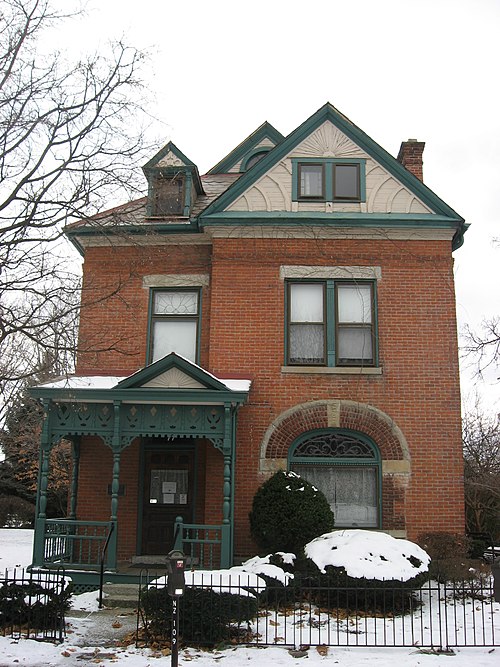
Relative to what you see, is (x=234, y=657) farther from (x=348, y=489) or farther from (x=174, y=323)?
(x=174, y=323)

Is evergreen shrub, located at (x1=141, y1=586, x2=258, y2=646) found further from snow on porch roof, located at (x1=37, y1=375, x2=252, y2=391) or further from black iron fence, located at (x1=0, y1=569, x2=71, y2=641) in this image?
snow on porch roof, located at (x1=37, y1=375, x2=252, y2=391)

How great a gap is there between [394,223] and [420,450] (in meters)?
4.73

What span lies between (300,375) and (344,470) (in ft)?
6.90

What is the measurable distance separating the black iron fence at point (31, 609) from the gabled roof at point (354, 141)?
8.36 metres

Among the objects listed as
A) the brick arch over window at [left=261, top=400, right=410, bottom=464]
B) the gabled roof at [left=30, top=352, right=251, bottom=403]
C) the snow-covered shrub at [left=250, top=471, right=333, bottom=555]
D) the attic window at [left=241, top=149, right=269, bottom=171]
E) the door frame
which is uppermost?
the attic window at [left=241, top=149, right=269, bottom=171]

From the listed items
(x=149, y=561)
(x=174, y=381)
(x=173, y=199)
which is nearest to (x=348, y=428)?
(x=174, y=381)

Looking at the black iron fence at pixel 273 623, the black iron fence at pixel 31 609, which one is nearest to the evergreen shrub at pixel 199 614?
the black iron fence at pixel 273 623

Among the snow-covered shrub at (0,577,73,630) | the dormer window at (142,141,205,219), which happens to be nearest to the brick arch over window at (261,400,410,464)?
the dormer window at (142,141,205,219)

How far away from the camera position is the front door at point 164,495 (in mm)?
14738

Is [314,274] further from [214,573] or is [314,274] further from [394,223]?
[214,573]

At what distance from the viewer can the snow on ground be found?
8.20 m

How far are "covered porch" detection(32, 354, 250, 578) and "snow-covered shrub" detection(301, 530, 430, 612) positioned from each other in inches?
80.7

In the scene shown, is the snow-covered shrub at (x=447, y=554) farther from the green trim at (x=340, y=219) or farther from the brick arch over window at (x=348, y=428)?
the green trim at (x=340, y=219)

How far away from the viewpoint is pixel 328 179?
51.5ft
